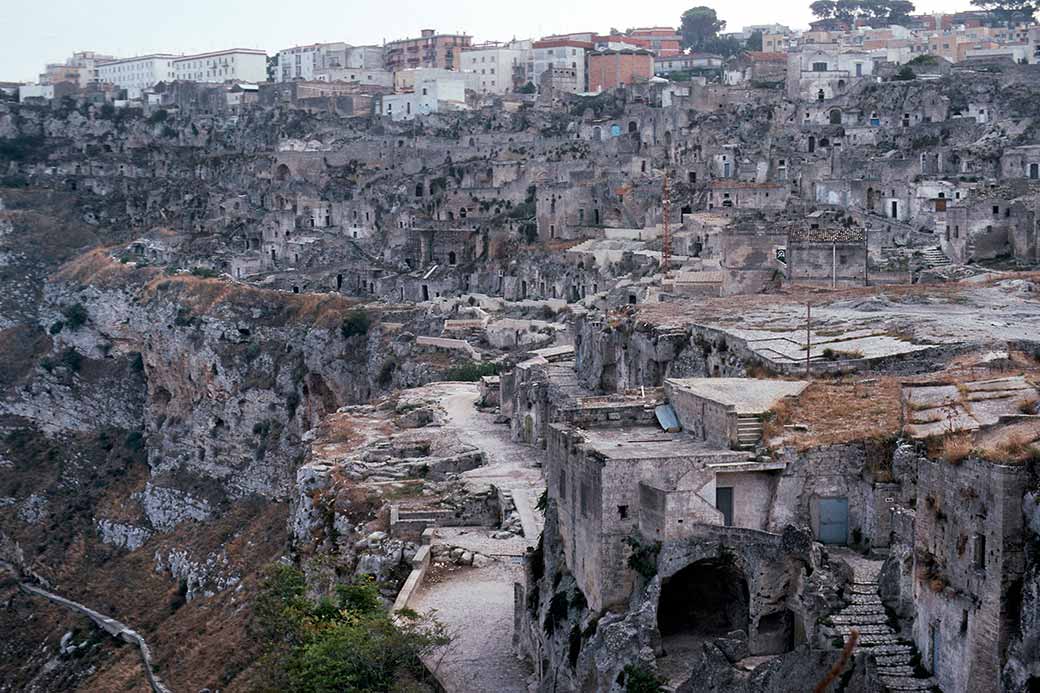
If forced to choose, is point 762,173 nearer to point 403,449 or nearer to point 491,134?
point 491,134

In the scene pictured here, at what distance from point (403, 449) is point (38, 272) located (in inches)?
2055

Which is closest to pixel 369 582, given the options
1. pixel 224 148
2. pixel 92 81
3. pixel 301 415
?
pixel 301 415

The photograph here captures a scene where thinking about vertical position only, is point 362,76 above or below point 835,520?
above

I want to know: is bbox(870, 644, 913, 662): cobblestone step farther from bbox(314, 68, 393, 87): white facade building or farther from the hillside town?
bbox(314, 68, 393, 87): white facade building

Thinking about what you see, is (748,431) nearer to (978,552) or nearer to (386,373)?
(978,552)

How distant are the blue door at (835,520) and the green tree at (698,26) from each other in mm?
120196

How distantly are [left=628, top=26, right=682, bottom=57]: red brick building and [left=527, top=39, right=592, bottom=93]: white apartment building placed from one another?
38.3 feet

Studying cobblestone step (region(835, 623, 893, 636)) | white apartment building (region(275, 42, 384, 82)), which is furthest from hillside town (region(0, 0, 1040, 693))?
white apartment building (region(275, 42, 384, 82))

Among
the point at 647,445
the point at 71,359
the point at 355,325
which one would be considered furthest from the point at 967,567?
the point at 71,359

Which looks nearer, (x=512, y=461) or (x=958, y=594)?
(x=958, y=594)

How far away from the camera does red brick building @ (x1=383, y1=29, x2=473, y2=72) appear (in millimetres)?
128875

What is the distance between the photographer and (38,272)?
275 feet

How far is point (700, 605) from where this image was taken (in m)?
18.8

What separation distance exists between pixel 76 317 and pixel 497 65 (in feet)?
169
